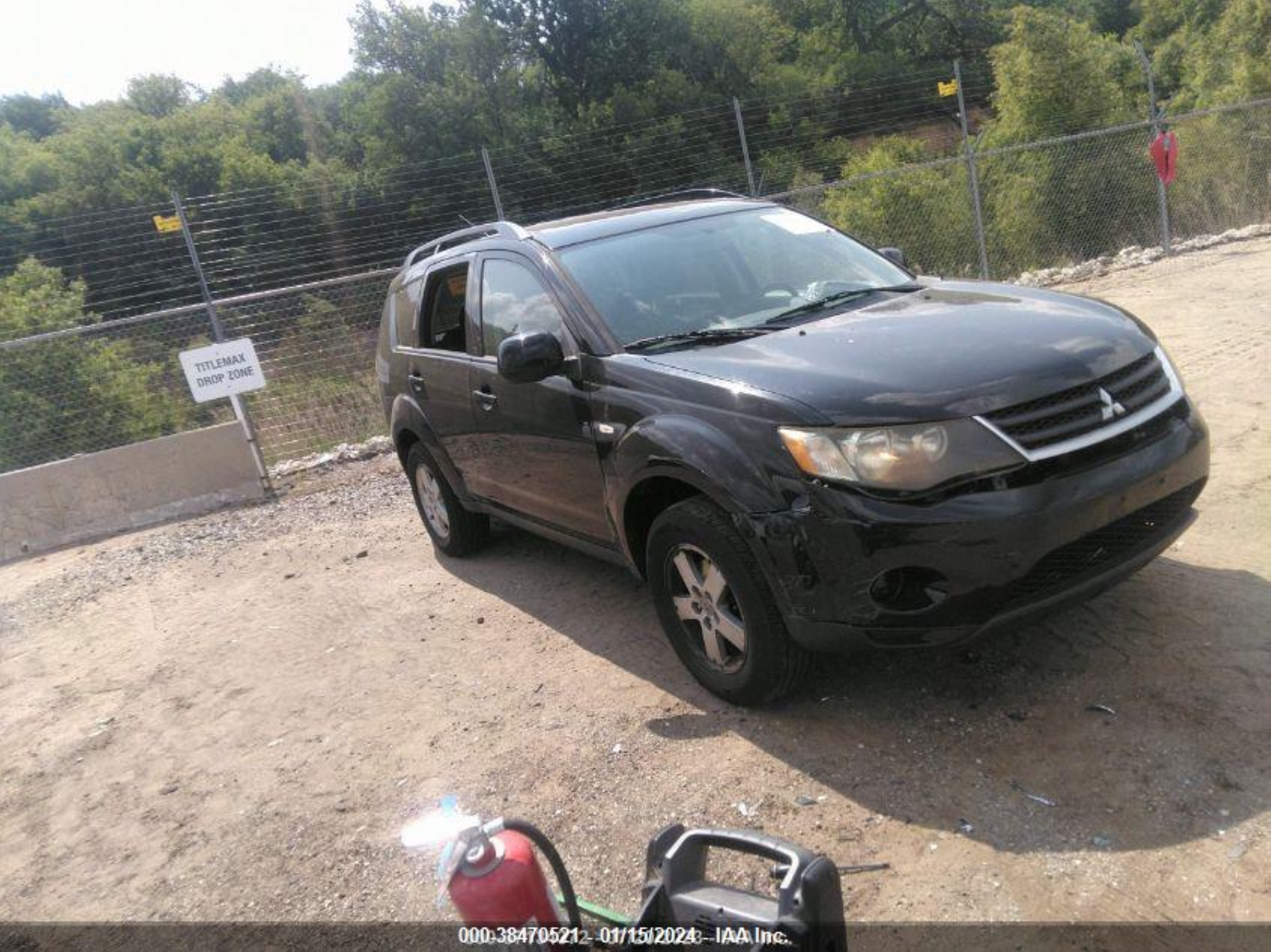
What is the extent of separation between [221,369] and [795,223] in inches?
251

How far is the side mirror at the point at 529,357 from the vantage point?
12.7ft

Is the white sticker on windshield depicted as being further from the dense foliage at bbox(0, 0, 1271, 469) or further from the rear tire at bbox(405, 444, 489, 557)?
the dense foliage at bbox(0, 0, 1271, 469)

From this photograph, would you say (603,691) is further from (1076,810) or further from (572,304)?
(1076,810)

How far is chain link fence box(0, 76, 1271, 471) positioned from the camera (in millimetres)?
11531

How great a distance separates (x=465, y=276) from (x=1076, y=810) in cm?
373

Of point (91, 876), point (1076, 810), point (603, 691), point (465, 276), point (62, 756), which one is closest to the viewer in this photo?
point (1076, 810)

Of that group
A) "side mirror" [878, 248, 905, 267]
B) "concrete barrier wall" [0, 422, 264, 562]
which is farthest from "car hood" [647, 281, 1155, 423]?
"concrete barrier wall" [0, 422, 264, 562]

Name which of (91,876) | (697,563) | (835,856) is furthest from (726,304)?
(91,876)

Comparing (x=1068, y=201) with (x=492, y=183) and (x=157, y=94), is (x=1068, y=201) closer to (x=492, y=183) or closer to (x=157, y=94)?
(x=492, y=183)

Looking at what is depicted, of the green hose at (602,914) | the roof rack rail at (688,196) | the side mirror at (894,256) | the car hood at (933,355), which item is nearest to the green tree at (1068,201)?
the roof rack rail at (688,196)

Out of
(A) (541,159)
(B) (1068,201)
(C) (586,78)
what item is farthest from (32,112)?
(B) (1068,201)

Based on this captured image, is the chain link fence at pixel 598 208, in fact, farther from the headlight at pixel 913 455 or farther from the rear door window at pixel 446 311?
the headlight at pixel 913 455

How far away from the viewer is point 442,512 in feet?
19.9

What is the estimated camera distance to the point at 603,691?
404 centimetres
